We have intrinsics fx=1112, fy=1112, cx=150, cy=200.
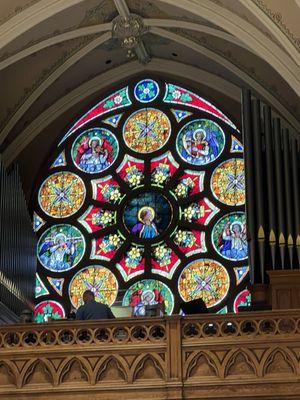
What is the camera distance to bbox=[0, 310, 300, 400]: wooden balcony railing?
1187 cm

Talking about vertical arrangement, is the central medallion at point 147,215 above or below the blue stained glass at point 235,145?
below

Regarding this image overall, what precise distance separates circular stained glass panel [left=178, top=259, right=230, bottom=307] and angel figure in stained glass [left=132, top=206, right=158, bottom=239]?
0.81 m

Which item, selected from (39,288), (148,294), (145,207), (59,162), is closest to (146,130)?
(145,207)

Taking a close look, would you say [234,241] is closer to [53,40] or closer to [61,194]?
[61,194]

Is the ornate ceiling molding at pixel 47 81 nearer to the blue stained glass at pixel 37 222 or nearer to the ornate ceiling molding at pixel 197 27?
the ornate ceiling molding at pixel 197 27

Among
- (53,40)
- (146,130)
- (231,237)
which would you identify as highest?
(53,40)

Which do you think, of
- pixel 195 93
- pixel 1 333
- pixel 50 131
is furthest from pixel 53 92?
pixel 1 333

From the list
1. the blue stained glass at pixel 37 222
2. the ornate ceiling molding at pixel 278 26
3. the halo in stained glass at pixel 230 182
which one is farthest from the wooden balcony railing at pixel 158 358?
the blue stained glass at pixel 37 222

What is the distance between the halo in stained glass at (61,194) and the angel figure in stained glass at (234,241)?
7.80ft

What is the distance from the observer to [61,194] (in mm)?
17688

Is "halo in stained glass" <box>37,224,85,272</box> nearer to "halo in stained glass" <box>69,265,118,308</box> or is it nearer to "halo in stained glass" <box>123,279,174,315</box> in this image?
"halo in stained glass" <box>69,265,118,308</box>

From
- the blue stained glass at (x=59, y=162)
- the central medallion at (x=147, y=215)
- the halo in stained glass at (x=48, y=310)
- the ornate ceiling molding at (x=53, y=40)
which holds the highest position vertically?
the ornate ceiling molding at (x=53, y=40)

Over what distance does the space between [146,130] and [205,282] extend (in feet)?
9.28

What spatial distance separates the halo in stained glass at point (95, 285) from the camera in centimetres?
1681
